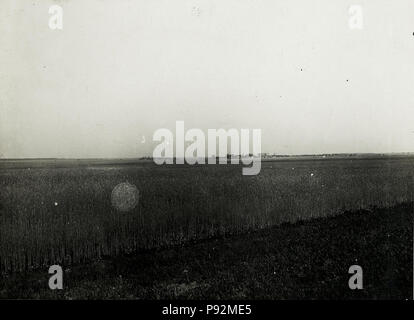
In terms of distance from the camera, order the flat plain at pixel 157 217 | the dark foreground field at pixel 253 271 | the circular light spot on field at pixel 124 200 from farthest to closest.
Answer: the circular light spot on field at pixel 124 200
the flat plain at pixel 157 217
the dark foreground field at pixel 253 271

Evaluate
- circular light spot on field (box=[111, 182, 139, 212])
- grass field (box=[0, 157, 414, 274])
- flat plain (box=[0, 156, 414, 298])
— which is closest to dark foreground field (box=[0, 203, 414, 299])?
flat plain (box=[0, 156, 414, 298])

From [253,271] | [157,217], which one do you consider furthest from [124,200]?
[253,271]

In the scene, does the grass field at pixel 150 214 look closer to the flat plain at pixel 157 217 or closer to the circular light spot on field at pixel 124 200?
the flat plain at pixel 157 217

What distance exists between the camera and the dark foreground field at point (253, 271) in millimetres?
6199

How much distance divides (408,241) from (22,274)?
8.93 meters

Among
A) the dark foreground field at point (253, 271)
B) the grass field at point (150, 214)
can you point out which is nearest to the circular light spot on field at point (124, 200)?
the grass field at point (150, 214)

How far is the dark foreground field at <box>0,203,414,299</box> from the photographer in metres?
6.20

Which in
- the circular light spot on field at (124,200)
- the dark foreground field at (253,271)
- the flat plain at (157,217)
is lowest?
the dark foreground field at (253,271)

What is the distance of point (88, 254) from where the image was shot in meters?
8.21

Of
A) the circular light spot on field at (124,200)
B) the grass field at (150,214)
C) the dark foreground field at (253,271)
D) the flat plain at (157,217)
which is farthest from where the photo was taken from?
the circular light spot on field at (124,200)

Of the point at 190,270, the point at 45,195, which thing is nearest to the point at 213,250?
the point at 190,270

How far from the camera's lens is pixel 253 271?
277 inches

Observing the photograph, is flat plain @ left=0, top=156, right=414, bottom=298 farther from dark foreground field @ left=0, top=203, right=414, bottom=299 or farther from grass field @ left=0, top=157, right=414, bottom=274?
dark foreground field @ left=0, top=203, right=414, bottom=299
